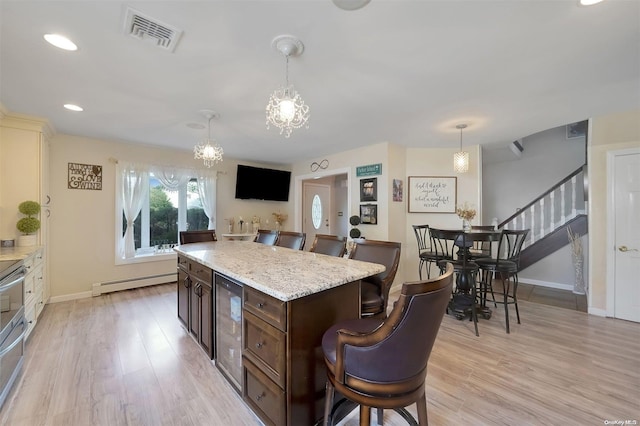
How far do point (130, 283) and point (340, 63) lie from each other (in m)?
4.66

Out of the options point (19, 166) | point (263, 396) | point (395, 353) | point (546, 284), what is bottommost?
point (546, 284)

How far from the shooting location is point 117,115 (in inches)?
117

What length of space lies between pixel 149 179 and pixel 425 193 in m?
4.81

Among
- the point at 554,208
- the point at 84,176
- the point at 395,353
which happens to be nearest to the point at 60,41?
the point at 395,353

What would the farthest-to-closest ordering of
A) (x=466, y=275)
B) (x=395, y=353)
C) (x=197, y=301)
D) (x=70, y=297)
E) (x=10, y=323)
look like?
(x=70, y=297) → (x=466, y=275) → (x=197, y=301) → (x=10, y=323) → (x=395, y=353)

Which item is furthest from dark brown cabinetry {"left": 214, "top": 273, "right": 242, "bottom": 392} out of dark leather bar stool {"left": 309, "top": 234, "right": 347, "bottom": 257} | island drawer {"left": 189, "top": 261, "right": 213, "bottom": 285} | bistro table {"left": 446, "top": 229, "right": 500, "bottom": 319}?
bistro table {"left": 446, "top": 229, "right": 500, "bottom": 319}

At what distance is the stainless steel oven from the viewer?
5.54ft

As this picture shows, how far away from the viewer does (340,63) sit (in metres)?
1.90

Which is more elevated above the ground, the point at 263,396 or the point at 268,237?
the point at 268,237

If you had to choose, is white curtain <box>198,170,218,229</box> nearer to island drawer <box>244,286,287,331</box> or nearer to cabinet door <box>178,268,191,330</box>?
cabinet door <box>178,268,191,330</box>

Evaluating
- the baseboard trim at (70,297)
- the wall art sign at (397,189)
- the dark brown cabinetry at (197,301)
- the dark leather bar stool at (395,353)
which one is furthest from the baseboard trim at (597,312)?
the baseboard trim at (70,297)

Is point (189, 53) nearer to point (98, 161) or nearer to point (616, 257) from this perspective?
point (98, 161)

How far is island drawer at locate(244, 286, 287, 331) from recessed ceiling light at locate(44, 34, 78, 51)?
1990 millimetres

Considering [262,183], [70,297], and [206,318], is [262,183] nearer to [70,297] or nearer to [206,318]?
[70,297]
